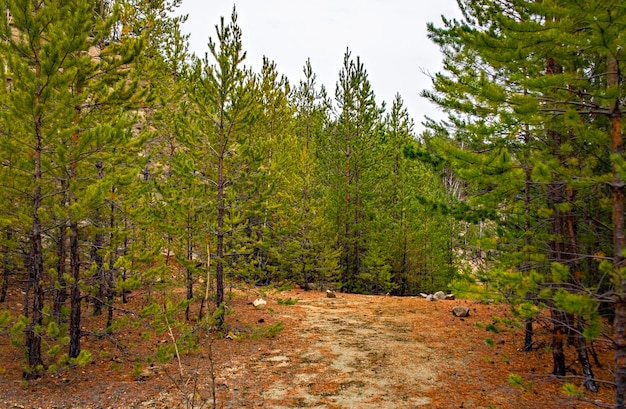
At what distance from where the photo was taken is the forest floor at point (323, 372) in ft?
21.4

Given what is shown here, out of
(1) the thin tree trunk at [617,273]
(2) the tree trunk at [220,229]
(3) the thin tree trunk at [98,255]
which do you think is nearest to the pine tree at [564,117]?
(1) the thin tree trunk at [617,273]

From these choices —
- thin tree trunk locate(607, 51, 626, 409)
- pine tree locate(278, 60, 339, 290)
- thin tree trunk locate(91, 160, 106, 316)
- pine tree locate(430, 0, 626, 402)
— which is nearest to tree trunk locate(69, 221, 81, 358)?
thin tree trunk locate(91, 160, 106, 316)

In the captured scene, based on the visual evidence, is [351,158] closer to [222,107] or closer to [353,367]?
[222,107]

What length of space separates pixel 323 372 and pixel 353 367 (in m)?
0.72

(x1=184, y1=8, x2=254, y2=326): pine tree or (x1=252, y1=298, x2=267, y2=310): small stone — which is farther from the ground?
(x1=184, y1=8, x2=254, y2=326): pine tree

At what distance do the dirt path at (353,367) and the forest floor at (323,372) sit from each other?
2 cm

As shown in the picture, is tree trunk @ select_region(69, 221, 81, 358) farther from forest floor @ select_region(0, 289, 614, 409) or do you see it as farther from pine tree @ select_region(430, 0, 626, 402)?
pine tree @ select_region(430, 0, 626, 402)

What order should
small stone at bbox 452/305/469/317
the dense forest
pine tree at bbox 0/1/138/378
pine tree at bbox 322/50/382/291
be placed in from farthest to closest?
pine tree at bbox 322/50/382/291 → small stone at bbox 452/305/469/317 → pine tree at bbox 0/1/138/378 → the dense forest

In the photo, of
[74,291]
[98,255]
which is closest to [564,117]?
[74,291]

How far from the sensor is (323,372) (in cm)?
806

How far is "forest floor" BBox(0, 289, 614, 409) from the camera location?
653cm

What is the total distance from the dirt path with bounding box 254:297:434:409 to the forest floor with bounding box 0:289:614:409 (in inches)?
0.9

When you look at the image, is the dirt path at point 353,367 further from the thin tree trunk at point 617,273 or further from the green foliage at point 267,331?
the thin tree trunk at point 617,273

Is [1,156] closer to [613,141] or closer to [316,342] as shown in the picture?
[316,342]
